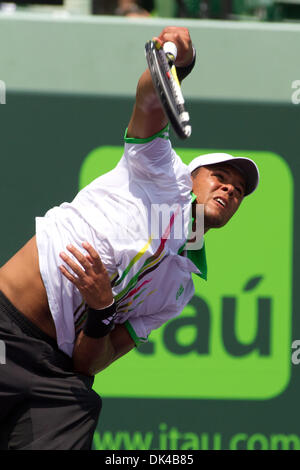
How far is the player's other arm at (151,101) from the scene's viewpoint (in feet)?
7.93

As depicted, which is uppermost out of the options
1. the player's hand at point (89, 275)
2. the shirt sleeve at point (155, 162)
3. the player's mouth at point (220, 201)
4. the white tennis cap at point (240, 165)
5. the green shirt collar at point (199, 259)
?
the white tennis cap at point (240, 165)

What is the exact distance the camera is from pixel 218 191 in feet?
9.14

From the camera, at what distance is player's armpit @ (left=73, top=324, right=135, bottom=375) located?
104 inches

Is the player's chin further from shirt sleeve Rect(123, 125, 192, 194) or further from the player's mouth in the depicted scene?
shirt sleeve Rect(123, 125, 192, 194)

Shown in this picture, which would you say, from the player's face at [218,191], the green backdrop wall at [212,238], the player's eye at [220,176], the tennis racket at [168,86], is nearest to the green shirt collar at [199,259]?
the player's face at [218,191]

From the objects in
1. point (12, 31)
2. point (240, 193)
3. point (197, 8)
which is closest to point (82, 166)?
point (12, 31)

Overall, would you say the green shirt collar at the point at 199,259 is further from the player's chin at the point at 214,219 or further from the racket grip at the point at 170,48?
the racket grip at the point at 170,48

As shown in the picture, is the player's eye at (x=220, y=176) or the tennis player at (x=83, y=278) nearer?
the tennis player at (x=83, y=278)

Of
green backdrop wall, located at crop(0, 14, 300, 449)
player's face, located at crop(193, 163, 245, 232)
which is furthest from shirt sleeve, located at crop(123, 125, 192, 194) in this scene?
green backdrop wall, located at crop(0, 14, 300, 449)

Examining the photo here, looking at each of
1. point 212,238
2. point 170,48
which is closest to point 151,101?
point 170,48

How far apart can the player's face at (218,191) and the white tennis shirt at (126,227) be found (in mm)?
89

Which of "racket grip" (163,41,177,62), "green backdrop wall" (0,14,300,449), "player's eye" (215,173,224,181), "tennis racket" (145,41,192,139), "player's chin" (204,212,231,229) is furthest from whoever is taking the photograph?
"green backdrop wall" (0,14,300,449)

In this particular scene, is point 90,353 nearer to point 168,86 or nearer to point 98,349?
point 98,349

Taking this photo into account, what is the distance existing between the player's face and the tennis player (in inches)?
2.9
